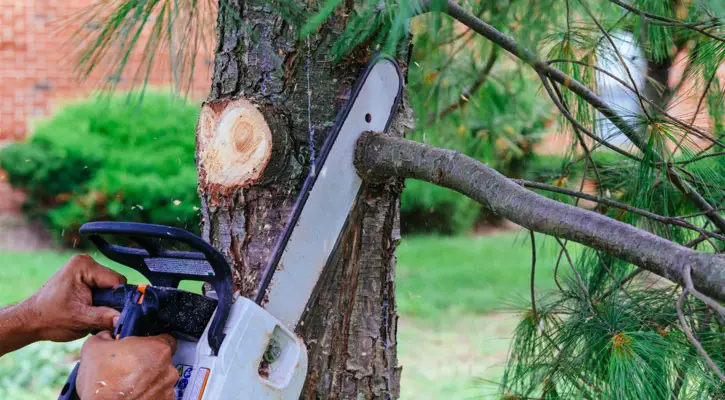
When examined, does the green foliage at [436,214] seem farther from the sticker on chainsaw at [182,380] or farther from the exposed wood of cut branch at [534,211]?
the sticker on chainsaw at [182,380]

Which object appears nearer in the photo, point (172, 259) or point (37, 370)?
point (172, 259)

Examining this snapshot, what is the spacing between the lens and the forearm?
1183mm

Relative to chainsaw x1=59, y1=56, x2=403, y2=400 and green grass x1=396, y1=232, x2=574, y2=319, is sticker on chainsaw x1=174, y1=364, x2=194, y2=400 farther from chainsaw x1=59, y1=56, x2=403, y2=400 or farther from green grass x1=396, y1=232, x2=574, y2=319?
green grass x1=396, y1=232, x2=574, y2=319

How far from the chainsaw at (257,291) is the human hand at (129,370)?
0.03 m

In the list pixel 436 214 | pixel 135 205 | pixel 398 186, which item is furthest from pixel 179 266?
pixel 436 214

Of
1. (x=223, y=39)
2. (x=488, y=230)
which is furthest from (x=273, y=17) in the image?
(x=488, y=230)

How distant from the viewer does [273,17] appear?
127cm

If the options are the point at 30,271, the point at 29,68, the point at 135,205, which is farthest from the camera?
the point at 29,68

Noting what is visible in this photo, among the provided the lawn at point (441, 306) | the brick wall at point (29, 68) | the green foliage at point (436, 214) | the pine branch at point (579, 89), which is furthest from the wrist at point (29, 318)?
the brick wall at point (29, 68)

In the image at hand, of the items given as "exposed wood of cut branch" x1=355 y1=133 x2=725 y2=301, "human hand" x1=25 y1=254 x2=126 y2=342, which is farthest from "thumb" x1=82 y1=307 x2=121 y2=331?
"exposed wood of cut branch" x1=355 y1=133 x2=725 y2=301

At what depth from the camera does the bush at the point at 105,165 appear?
574cm

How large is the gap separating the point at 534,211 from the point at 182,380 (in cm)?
58

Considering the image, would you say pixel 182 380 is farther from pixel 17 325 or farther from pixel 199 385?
pixel 17 325

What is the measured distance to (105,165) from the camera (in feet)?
19.5
